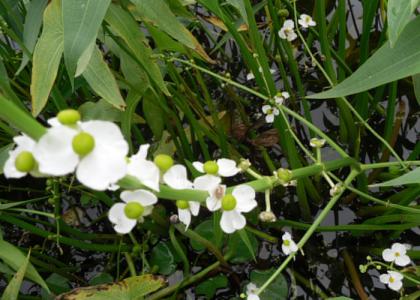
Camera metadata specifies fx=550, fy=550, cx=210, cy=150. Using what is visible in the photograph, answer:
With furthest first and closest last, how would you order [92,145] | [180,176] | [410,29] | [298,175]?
[410,29] → [298,175] → [180,176] → [92,145]

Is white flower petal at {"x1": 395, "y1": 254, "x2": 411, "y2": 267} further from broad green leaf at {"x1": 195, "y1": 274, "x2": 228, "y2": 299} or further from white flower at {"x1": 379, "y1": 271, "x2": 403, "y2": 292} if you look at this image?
broad green leaf at {"x1": 195, "y1": 274, "x2": 228, "y2": 299}

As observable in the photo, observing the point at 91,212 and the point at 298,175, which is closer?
the point at 298,175

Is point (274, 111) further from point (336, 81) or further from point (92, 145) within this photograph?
point (92, 145)

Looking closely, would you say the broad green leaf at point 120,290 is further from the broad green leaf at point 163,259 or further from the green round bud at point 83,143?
the green round bud at point 83,143

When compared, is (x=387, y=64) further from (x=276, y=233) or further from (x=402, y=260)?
(x=276, y=233)

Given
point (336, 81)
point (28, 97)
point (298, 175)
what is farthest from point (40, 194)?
point (298, 175)

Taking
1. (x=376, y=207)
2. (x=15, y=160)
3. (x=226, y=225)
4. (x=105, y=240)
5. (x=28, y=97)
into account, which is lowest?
(x=105, y=240)

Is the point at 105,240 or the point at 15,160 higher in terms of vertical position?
the point at 15,160
